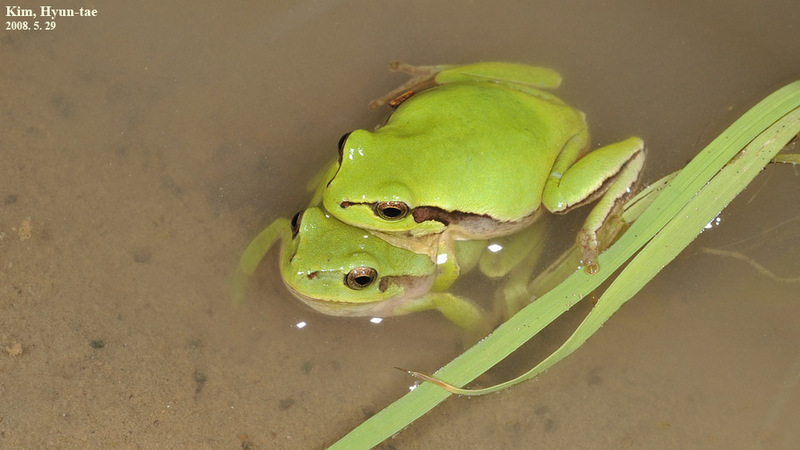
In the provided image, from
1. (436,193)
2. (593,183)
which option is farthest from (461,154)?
(593,183)

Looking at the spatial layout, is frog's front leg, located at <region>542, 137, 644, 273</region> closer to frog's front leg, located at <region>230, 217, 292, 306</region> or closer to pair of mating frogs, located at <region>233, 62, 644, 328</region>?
pair of mating frogs, located at <region>233, 62, 644, 328</region>

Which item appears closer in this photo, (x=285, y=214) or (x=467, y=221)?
(x=467, y=221)

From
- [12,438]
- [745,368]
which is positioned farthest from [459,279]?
[12,438]

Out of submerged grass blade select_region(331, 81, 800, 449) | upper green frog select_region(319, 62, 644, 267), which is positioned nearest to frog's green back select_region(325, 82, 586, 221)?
upper green frog select_region(319, 62, 644, 267)

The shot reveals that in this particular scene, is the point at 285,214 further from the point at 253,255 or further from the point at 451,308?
the point at 451,308

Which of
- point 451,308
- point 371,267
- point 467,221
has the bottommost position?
point 451,308

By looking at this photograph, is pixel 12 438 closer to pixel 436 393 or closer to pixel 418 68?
pixel 436 393

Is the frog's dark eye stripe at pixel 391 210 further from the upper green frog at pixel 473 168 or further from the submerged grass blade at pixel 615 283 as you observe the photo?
the submerged grass blade at pixel 615 283
